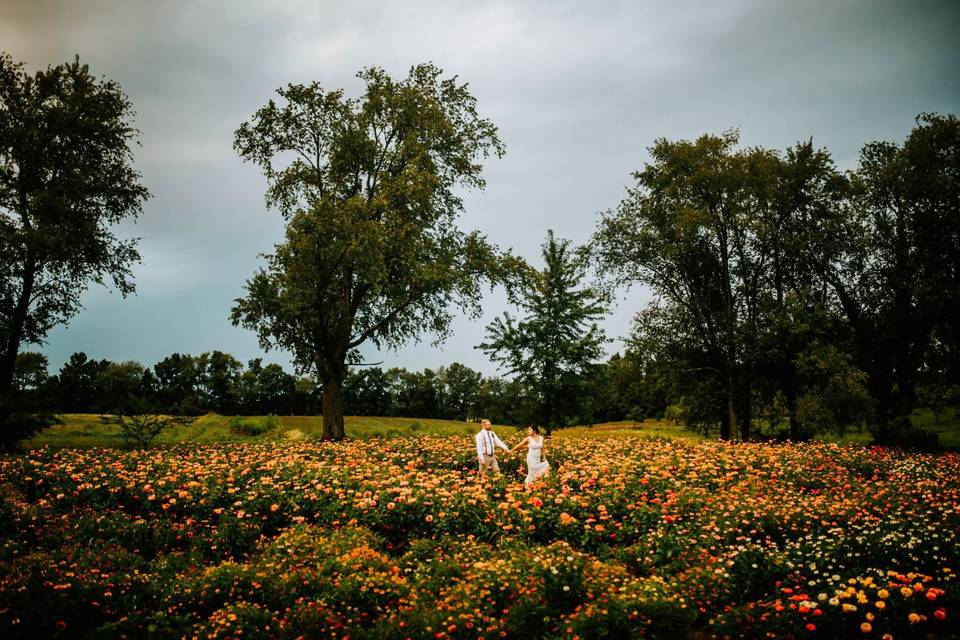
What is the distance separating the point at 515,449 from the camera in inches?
507

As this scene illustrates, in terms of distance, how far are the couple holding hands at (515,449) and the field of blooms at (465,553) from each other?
1061mm

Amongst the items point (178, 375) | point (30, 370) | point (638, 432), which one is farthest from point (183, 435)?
point (178, 375)

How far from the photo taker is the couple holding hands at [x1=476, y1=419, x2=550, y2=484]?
12.0 metres

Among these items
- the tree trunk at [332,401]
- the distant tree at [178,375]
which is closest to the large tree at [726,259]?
the tree trunk at [332,401]

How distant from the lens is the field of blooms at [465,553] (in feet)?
18.4

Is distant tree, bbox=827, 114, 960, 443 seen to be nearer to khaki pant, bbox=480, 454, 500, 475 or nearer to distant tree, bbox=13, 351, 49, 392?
khaki pant, bbox=480, 454, 500, 475

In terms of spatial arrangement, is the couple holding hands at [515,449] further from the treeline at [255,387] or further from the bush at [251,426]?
the treeline at [255,387]

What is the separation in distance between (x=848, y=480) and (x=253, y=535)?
40.6ft

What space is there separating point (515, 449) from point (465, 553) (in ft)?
17.9

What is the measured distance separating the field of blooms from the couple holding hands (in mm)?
1061

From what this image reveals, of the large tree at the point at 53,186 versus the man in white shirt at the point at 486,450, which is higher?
the large tree at the point at 53,186

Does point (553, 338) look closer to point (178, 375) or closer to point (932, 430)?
point (932, 430)

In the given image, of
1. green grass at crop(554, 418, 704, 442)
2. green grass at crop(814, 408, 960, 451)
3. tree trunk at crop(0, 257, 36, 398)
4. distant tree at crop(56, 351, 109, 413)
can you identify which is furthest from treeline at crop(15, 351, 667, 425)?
tree trunk at crop(0, 257, 36, 398)

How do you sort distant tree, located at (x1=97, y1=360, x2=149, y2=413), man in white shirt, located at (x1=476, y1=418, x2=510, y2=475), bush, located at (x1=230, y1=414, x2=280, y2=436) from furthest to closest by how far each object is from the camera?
distant tree, located at (x1=97, y1=360, x2=149, y2=413) → bush, located at (x1=230, y1=414, x2=280, y2=436) → man in white shirt, located at (x1=476, y1=418, x2=510, y2=475)
